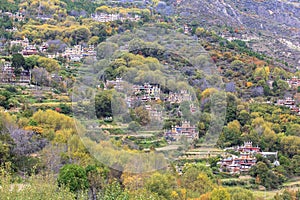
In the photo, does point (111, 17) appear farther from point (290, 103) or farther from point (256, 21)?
point (256, 21)

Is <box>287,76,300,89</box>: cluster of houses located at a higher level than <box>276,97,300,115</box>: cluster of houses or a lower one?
higher

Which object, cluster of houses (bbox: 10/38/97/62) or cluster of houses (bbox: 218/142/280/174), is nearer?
cluster of houses (bbox: 218/142/280/174)

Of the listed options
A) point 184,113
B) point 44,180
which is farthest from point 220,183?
point 44,180

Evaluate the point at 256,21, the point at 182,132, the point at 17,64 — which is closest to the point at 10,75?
the point at 17,64

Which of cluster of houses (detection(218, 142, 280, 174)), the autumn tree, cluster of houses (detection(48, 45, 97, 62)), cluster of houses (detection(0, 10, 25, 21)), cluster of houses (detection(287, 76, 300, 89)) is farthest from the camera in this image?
cluster of houses (detection(0, 10, 25, 21))

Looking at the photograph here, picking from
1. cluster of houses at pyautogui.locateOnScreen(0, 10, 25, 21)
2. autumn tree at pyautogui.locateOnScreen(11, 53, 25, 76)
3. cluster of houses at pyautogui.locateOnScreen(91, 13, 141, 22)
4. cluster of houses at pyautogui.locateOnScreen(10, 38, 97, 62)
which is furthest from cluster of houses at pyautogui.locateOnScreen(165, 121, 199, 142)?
cluster of houses at pyautogui.locateOnScreen(0, 10, 25, 21)

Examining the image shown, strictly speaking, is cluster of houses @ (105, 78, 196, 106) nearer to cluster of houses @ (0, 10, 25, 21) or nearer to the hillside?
cluster of houses @ (0, 10, 25, 21)

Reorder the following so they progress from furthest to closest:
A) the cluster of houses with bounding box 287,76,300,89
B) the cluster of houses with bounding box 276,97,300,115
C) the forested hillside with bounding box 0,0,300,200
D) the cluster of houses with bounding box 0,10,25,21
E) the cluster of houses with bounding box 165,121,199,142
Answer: the cluster of houses with bounding box 0,10,25,21
the cluster of houses with bounding box 287,76,300,89
the cluster of houses with bounding box 276,97,300,115
the cluster of houses with bounding box 165,121,199,142
the forested hillside with bounding box 0,0,300,200

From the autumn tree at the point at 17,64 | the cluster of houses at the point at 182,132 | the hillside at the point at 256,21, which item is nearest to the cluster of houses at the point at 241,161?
the cluster of houses at the point at 182,132

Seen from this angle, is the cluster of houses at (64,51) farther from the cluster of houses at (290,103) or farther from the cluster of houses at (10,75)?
the cluster of houses at (290,103)
